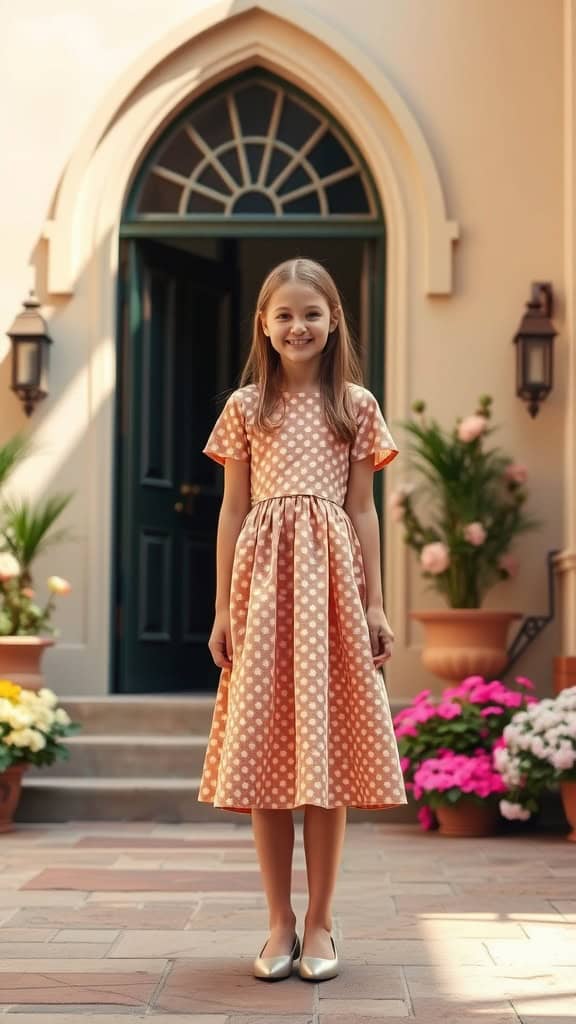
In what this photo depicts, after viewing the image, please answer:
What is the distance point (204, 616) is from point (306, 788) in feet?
15.9

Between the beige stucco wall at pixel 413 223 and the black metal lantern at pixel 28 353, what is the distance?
0.15m

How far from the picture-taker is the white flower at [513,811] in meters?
4.71

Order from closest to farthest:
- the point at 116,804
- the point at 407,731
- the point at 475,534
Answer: the point at 407,731, the point at 116,804, the point at 475,534

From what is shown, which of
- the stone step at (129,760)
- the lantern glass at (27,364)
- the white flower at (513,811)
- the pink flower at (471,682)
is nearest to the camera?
the white flower at (513,811)

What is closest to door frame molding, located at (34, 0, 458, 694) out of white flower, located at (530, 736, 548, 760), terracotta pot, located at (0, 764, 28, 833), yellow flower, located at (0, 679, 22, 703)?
yellow flower, located at (0, 679, 22, 703)

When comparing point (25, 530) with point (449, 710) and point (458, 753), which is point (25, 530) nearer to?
point (449, 710)

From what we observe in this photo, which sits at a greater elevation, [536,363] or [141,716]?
[536,363]

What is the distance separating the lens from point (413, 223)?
637 cm

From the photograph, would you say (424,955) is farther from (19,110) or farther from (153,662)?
(19,110)

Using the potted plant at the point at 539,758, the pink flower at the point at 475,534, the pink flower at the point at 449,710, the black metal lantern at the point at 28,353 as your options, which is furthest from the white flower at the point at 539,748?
the black metal lantern at the point at 28,353

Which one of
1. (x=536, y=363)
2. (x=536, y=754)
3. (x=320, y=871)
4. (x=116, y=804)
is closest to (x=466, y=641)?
(x=536, y=754)

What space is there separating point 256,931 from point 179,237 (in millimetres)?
4217

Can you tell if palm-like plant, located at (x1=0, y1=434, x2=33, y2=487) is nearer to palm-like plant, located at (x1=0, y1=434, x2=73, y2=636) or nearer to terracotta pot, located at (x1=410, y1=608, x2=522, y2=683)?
palm-like plant, located at (x1=0, y1=434, x2=73, y2=636)

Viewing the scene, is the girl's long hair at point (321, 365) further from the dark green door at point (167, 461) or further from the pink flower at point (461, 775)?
the dark green door at point (167, 461)
